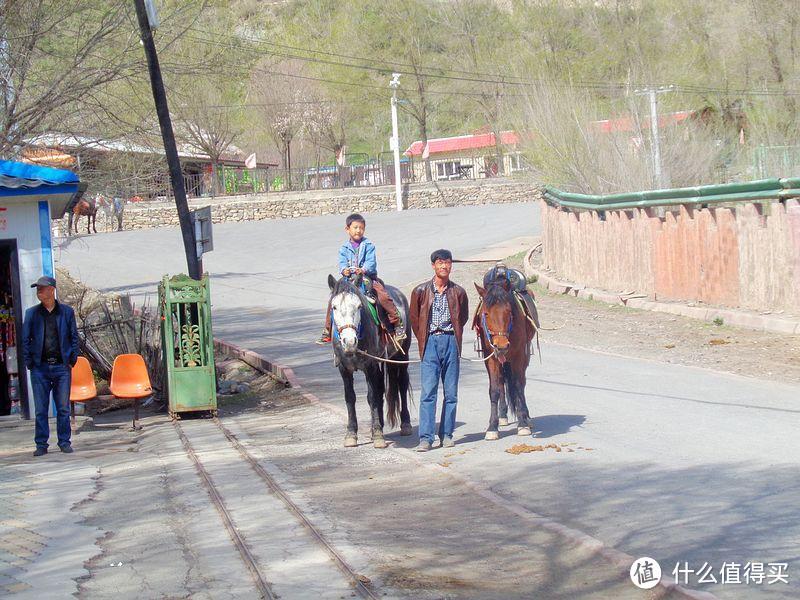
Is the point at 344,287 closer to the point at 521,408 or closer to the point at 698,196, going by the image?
the point at 521,408

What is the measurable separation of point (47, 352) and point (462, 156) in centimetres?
6068

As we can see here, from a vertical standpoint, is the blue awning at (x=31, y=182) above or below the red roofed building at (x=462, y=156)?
below

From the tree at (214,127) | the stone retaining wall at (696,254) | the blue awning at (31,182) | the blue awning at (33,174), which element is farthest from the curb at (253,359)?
the tree at (214,127)

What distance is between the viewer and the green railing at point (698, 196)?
17.0 metres

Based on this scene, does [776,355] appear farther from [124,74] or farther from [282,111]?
[282,111]

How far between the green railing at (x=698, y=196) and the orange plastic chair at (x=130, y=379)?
34.9ft

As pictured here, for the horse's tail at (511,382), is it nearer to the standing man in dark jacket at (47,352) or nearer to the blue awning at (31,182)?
the standing man in dark jacket at (47,352)

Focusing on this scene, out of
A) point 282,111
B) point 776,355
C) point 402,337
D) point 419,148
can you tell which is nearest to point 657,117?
point 776,355

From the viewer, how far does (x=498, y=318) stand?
10117mm

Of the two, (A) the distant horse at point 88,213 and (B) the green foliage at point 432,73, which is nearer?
(B) the green foliage at point 432,73

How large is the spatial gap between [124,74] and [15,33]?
1918 millimetres

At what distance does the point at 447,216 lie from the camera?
46812 millimetres

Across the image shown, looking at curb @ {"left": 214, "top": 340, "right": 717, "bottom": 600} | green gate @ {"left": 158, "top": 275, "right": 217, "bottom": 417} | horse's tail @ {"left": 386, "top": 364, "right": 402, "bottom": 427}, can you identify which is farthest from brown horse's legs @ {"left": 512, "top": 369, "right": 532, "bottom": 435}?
green gate @ {"left": 158, "top": 275, "right": 217, "bottom": 417}

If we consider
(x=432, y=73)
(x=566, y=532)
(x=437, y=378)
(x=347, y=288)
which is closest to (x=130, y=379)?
(x=347, y=288)
